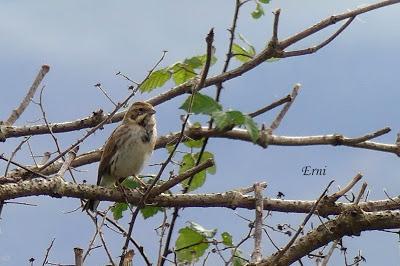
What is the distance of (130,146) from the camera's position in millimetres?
7312

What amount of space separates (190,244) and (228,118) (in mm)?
1686

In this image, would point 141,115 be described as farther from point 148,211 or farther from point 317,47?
point 148,211

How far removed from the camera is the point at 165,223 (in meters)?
5.39

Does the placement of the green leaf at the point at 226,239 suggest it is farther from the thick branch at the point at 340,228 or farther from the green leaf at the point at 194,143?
the green leaf at the point at 194,143

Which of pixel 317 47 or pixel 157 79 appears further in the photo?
pixel 317 47

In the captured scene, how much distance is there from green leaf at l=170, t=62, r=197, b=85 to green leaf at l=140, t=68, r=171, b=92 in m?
0.05

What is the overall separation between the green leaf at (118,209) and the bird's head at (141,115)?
206cm

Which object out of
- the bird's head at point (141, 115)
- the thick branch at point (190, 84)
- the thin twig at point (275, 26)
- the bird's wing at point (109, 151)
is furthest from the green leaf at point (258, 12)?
the bird's wing at point (109, 151)

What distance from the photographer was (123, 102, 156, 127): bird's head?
738cm

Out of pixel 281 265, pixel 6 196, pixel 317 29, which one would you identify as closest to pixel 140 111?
pixel 317 29

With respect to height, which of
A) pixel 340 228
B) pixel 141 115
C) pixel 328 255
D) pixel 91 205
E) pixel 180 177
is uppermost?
pixel 141 115

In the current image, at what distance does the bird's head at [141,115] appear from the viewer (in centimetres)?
738

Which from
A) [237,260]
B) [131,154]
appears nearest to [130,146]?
[131,154]

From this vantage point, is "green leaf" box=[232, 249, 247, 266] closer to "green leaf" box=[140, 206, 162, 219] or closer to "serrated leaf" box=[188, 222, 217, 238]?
"serrated leaf" box=[188, 222, 217, 238]
